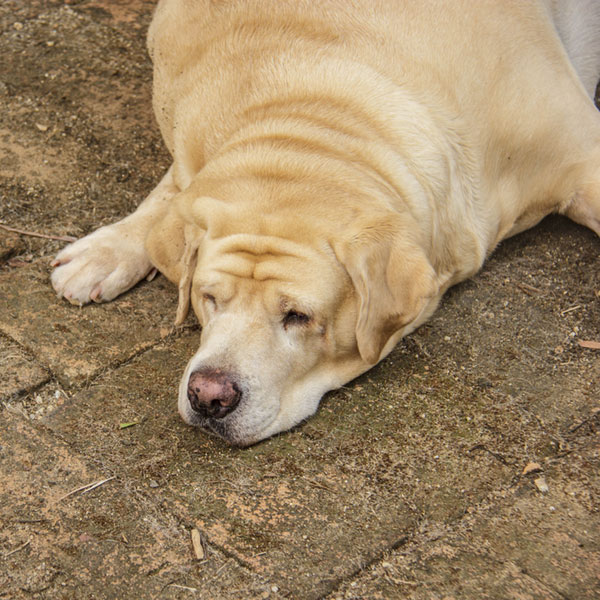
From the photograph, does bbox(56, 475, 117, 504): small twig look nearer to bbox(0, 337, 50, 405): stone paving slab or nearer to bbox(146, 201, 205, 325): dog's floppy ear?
bbox(0, 337, 50, 405): stone paving slab

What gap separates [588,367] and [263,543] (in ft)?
4.42

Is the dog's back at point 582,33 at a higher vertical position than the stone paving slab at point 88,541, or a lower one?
higher

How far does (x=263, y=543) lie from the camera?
228 cm

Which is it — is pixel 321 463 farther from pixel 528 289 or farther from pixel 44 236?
pixel 44 236

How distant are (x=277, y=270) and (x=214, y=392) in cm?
42

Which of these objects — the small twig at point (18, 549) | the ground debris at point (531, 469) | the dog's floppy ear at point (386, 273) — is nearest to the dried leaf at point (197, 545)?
the small twig at point (18, 549)

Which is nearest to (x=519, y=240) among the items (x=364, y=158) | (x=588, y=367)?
(x=588, y=367)

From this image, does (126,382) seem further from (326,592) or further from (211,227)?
(326,592)

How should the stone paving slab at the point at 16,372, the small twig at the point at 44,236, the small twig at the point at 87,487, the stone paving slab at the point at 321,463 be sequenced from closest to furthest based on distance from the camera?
the stone paving slab at the point at 321,463
the small twig at the point at 87,487
the stone paving slab at the point at 16,372
the small twig at the point at 44,236

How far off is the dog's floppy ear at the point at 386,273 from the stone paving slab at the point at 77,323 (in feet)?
2.86

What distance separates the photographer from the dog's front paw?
3.18 meters

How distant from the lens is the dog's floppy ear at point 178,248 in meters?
2.85

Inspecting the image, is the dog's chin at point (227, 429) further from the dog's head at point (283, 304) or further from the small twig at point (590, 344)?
the small twig at point (590, 344)

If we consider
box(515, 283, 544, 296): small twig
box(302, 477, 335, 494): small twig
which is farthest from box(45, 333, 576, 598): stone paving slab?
box(515, 283, 544, 296): small twig
